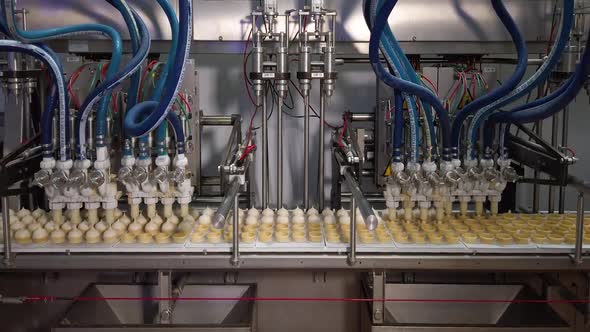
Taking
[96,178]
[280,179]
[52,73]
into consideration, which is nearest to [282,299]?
[280,179]

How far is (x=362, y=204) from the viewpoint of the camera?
171cm

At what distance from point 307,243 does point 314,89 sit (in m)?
1.31

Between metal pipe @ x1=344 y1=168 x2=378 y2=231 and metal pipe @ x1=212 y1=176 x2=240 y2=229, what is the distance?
0.37 m

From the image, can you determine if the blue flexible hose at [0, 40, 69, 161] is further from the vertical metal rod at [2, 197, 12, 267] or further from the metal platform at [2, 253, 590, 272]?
the metal platform at [2, 253, 590, 272]

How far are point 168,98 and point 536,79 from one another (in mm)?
1293

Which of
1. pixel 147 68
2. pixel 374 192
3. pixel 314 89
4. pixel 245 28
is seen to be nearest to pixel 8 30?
pixel 147 68

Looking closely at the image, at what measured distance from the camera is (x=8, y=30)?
2.07 m

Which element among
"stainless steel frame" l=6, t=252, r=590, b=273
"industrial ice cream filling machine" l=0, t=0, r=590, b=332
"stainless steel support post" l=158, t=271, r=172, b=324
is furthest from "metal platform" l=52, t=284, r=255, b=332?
"stainless steel frame" l=6, t=252, r=590, b=273

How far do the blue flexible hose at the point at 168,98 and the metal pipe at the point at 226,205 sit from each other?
13.0 inches

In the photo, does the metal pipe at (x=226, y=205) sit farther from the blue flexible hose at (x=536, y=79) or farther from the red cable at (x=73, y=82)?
the blue flexible hose at (x=536, y=79)

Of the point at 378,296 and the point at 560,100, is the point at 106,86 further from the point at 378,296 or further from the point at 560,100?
the point at 560,100

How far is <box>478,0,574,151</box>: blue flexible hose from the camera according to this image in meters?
2.01

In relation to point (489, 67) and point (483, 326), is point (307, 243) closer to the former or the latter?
point (483, 326)

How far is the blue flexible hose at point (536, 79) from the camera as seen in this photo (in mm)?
2012
